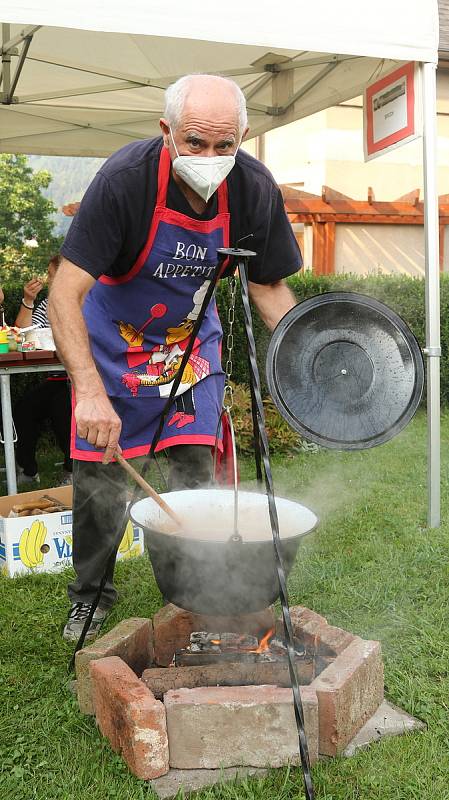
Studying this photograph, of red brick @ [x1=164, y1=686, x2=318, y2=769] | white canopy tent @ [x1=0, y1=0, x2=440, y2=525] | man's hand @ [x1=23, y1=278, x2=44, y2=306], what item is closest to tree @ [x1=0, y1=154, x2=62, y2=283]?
white canopy tent @ [x1=0, y1=0, x2=440, y2=525]

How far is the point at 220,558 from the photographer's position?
2.09 metres

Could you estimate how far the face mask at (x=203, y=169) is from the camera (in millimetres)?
2230

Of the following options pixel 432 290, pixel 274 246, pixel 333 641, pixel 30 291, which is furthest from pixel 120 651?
pixel 30 291

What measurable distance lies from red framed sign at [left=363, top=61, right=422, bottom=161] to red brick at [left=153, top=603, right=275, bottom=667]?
270cm

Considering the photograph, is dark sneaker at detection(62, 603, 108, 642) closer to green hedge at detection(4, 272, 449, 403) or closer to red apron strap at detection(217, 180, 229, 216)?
red apron strap at detection(217, 180, 229, 216)

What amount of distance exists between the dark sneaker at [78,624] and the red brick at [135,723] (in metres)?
0.76

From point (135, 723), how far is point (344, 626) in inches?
49.3

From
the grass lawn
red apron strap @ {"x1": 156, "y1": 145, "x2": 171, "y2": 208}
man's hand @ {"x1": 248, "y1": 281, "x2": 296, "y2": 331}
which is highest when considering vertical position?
red apron strap @ {"x1": 156, "y1": 145, "x2": 171, "y2": 208}

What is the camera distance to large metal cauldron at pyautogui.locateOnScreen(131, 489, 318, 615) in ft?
6.85

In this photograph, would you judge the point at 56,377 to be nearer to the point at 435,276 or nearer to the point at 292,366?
the point at 435,276

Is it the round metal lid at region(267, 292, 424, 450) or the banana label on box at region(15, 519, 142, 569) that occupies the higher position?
the round metal lid at region(267, 292, 424, 450)

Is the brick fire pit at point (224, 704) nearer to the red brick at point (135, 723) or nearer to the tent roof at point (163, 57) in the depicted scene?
the red brick at point (135, 723)

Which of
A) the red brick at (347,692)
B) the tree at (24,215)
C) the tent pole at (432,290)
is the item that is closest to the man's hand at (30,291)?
the tent pole at (432,290)

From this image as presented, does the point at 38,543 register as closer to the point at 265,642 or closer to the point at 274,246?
the point at 265,642
